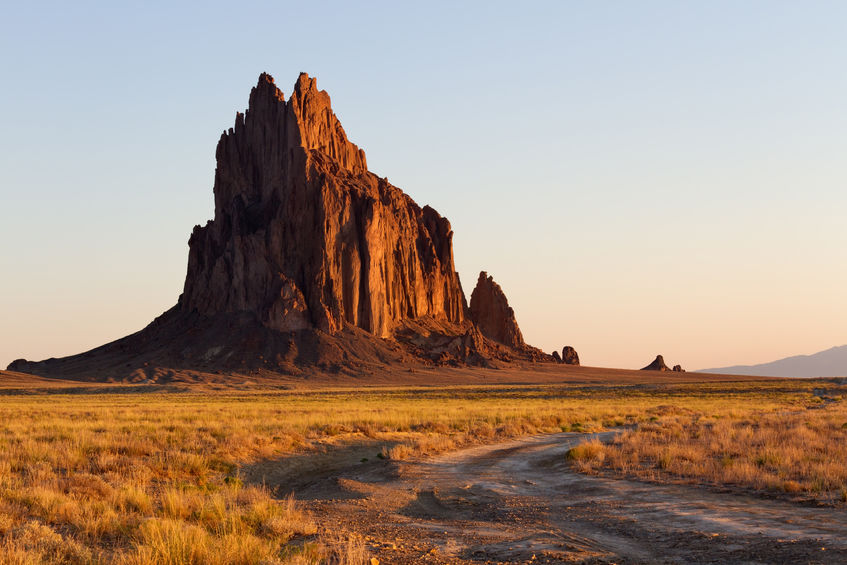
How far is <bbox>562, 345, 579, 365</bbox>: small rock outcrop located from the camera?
16588 cm

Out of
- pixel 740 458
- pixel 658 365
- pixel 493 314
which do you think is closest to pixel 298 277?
pixel 493 314

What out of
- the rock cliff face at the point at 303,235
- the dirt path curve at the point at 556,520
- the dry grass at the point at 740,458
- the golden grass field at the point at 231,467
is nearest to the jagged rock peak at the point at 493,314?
the rock cliff face at the point at 303,235

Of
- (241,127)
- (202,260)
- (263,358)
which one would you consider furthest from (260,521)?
(241,127)

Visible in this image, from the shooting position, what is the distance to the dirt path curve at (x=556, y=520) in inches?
388

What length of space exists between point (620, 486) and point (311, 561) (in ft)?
31.5

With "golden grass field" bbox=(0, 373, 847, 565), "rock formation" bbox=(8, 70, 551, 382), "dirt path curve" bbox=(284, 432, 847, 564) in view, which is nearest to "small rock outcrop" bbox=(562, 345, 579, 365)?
"rock formation" bbox=(8, 70, 551, 382)

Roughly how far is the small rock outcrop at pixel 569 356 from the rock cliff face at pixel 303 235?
90.4ft

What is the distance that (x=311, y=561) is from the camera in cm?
873

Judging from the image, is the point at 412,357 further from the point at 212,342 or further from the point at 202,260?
the point at 202,260

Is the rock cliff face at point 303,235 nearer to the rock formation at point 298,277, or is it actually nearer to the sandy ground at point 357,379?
the rock formation at point 298,277

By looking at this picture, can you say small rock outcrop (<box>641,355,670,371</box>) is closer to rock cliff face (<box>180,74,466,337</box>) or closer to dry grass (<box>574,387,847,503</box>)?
rock cliff face (<box>180,74,466,337</box>)

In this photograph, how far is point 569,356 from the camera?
6590 inches

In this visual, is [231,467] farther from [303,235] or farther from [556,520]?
[303,235]

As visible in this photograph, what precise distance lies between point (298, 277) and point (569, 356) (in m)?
67.1
